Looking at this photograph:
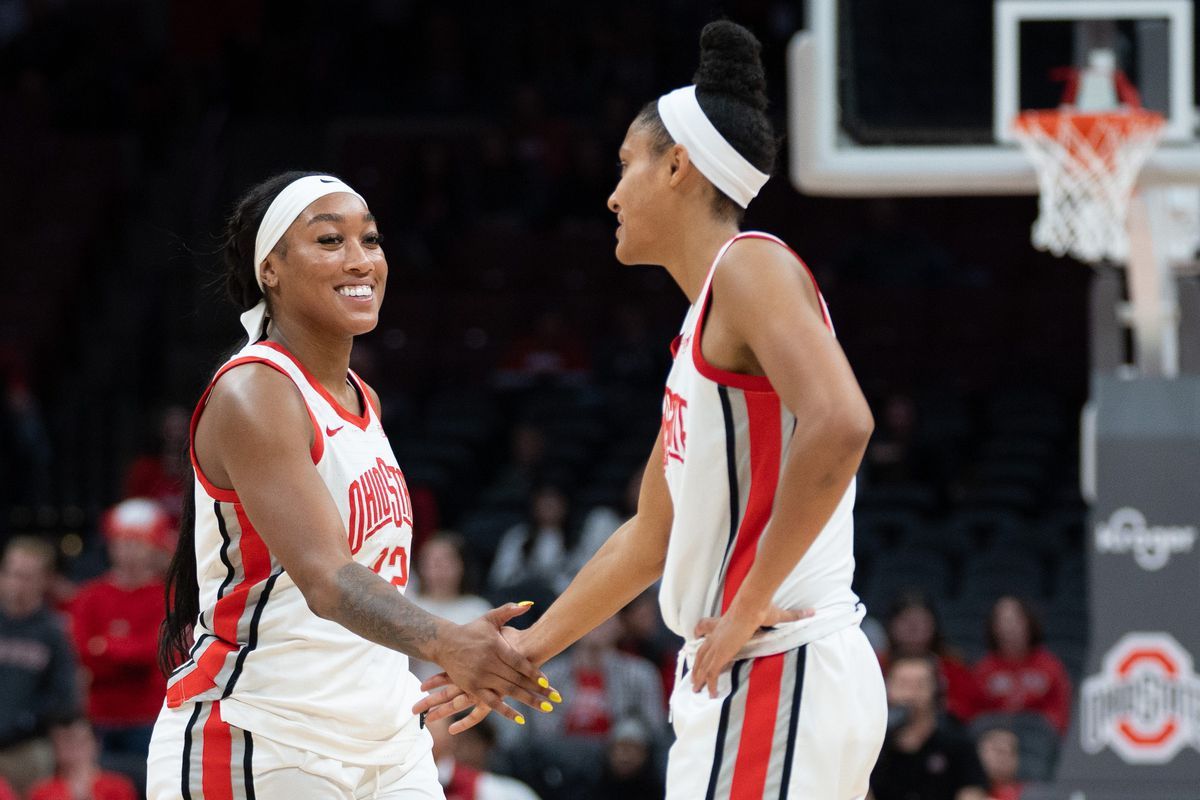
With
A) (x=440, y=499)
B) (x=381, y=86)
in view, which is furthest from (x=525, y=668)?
(x=381, y=86)

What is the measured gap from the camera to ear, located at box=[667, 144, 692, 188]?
351 centimetres

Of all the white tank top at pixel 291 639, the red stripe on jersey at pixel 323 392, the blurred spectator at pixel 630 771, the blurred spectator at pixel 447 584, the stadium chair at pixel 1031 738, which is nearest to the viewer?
the white tank top at pixel 291 639

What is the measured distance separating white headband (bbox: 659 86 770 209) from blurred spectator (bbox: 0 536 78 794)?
575 cm

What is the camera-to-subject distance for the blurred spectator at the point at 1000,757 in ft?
26.2

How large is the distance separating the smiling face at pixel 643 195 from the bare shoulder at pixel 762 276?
27cm

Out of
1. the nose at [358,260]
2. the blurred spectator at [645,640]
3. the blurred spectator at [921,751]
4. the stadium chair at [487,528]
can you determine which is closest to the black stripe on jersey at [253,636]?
the nose at [358,260]

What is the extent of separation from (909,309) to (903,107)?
6.36 metres

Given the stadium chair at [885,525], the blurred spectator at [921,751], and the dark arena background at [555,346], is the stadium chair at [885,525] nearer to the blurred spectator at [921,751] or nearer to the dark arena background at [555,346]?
the dark arena background at [555,346]

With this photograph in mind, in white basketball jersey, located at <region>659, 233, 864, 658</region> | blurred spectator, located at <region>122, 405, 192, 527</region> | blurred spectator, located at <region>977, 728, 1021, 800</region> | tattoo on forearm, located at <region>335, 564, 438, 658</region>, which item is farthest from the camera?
blurred spectator, located at <region>122, 405, 192, 527</region>

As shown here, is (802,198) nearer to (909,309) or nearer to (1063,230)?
(909,309)

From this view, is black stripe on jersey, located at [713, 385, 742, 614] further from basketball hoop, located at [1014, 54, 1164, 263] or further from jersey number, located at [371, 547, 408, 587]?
basketball hoop, located at [1014, 54, 1164, 263]

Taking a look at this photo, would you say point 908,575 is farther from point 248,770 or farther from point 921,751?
point 248,770

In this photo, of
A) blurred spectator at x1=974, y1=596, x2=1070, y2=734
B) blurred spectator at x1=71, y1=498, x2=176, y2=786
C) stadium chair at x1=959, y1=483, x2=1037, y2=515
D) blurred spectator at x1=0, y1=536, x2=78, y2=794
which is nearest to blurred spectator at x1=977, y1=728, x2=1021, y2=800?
blurred spectator at x1=974, y1=596, x2=1070, y2=734

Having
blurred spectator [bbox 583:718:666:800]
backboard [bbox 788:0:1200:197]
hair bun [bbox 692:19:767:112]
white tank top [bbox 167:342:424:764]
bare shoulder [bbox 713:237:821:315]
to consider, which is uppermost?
backboard [bbox 788:0:1200:197]
